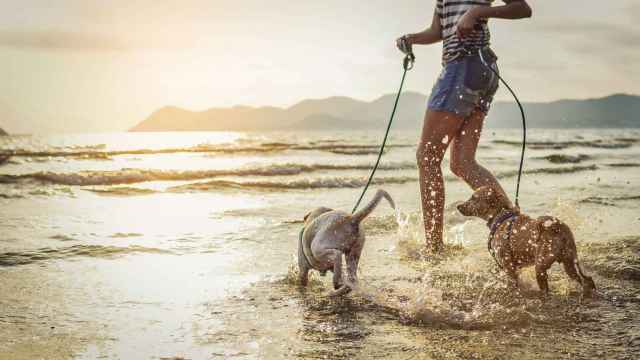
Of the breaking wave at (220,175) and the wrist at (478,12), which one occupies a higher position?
the wrist at (478,12)

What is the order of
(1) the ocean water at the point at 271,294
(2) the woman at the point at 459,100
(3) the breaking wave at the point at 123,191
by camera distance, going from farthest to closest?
(3) the breaking wave at the point at 123,191
(2) the woman at the point at 459,100
(1) the ocean water at the point at 271,294

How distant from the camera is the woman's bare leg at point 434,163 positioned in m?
4.62

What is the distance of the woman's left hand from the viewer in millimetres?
4250

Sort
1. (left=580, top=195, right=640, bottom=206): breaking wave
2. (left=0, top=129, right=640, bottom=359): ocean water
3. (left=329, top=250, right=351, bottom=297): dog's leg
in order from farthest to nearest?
(left=580, top=195, right=640, bottom=206): breaking wave < (left=329, top=250, right=351, bottom=297): dog's leg < (left=0, top=129, right=640, bottom=359): ocean water

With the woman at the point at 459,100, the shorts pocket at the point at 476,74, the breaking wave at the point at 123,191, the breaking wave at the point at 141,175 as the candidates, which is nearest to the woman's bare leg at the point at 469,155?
the woman at the point at 459,100

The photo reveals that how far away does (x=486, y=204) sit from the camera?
13.0ft

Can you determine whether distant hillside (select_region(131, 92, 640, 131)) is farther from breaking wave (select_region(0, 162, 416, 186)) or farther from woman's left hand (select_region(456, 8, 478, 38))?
woman's left hand (select_region(456, 8, 478, 38))

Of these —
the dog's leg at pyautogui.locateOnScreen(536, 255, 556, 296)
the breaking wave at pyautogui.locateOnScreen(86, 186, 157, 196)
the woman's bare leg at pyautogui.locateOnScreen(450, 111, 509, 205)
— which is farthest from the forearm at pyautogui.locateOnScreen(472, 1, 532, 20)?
the breaking wave at pyautogui.locateOnScreen(86, 186, 157, 196)

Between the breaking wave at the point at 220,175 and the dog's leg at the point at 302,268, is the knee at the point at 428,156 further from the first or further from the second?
the breaking wave at the point at 220,175

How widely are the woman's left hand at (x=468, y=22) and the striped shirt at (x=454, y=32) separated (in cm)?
12

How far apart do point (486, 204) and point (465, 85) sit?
103 cm

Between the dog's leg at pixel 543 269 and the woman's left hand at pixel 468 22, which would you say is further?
the woman's left hand at pixel 468 22

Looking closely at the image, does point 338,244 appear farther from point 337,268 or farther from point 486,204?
point 486,204

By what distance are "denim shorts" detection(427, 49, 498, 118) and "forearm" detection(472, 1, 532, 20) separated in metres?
0.35
